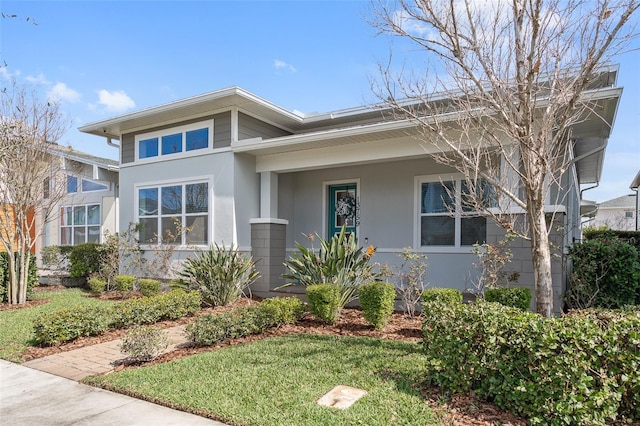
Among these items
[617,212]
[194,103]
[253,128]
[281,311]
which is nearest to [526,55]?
[281,311]

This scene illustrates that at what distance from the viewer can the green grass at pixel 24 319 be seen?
633 cm

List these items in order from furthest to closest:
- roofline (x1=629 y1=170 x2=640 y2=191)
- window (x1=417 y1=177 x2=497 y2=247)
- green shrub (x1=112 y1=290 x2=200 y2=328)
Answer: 1. roofline (x1=629 y1=170 x2=640 y2=191)
2. window (x1=417 y1=177 x2=497 y2=247)
3. green shrub (x1=112 y1=290 x2=200 y2=328)

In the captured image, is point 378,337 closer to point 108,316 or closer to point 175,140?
point 108,316

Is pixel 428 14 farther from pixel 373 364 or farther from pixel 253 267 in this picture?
pixel 253 267

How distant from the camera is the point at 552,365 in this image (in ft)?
11.3

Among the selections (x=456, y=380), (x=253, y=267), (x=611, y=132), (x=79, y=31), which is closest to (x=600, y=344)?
(x=456, y=380)

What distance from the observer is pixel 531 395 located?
11.4 feet

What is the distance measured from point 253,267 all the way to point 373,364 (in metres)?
5.91

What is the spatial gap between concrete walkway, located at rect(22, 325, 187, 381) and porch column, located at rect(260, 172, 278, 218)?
462cm

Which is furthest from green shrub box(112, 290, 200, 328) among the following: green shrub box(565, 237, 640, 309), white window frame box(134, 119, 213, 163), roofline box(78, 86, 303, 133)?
green shrub box(565, 237, 640, 309)

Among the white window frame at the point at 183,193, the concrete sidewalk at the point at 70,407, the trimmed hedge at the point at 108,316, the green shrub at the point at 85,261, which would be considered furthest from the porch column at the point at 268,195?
the concrete sidewalk at the point at 70,407

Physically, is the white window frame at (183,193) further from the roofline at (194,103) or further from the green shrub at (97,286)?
the roofline at (194,103)

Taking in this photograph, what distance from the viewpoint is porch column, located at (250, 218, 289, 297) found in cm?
1039

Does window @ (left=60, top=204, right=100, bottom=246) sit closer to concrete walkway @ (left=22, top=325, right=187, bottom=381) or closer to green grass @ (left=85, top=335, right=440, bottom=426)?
concrete walkway @ (left=22, top=325, right=187, bottom=381)
